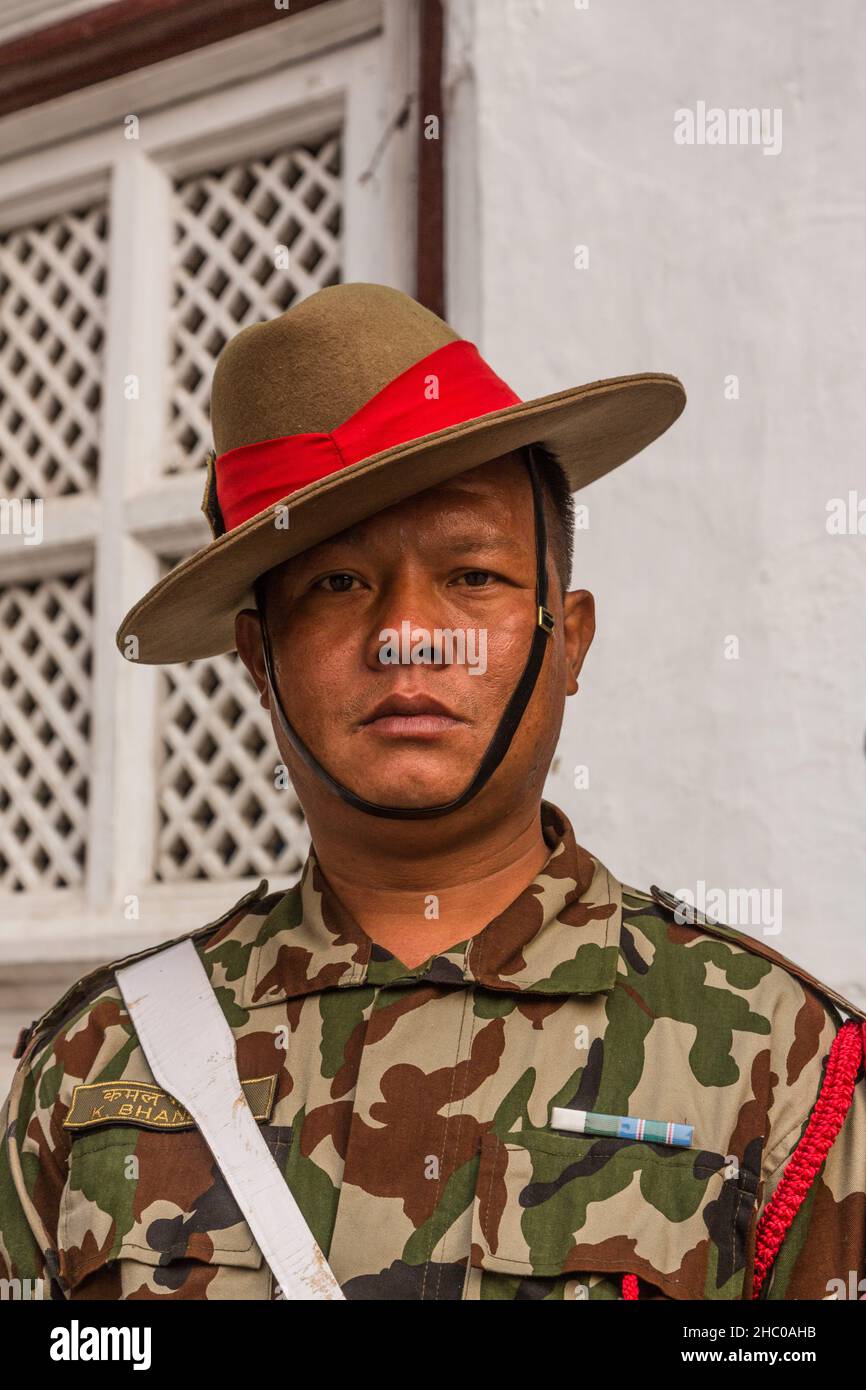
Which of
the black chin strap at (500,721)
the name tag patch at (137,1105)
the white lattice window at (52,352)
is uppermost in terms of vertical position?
the white lattice window at (52,352)

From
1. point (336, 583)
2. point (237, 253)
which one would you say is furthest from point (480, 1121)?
point (237, 253)

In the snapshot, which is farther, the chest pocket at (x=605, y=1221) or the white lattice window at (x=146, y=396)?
the white lattice window at (x=146, y=396)

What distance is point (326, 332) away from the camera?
5.06 ft

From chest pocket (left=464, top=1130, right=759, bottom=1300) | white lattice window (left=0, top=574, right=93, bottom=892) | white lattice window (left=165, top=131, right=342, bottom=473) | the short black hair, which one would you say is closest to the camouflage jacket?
chest pocket (left=464, top=1130, right=759, bottom=1300)

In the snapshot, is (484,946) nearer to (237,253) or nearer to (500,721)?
(500,721)

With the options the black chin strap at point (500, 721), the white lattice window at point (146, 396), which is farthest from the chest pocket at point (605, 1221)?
the white lattice window at point (146, 396)

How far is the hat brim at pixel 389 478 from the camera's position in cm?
140

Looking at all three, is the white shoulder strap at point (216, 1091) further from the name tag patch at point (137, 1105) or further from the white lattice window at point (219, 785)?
the white lattice window at point (219, 785)

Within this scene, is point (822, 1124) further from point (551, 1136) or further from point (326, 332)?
point (326, 332)

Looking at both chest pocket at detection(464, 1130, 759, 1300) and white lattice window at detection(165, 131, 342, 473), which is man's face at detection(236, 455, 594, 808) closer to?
chest pocket at detection(464, 1130, 759, 1300)

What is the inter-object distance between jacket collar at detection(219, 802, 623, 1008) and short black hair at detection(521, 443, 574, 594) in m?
0.28

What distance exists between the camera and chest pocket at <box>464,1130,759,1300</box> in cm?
130

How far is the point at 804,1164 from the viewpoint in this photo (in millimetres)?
1312

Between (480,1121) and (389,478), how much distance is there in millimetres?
607
